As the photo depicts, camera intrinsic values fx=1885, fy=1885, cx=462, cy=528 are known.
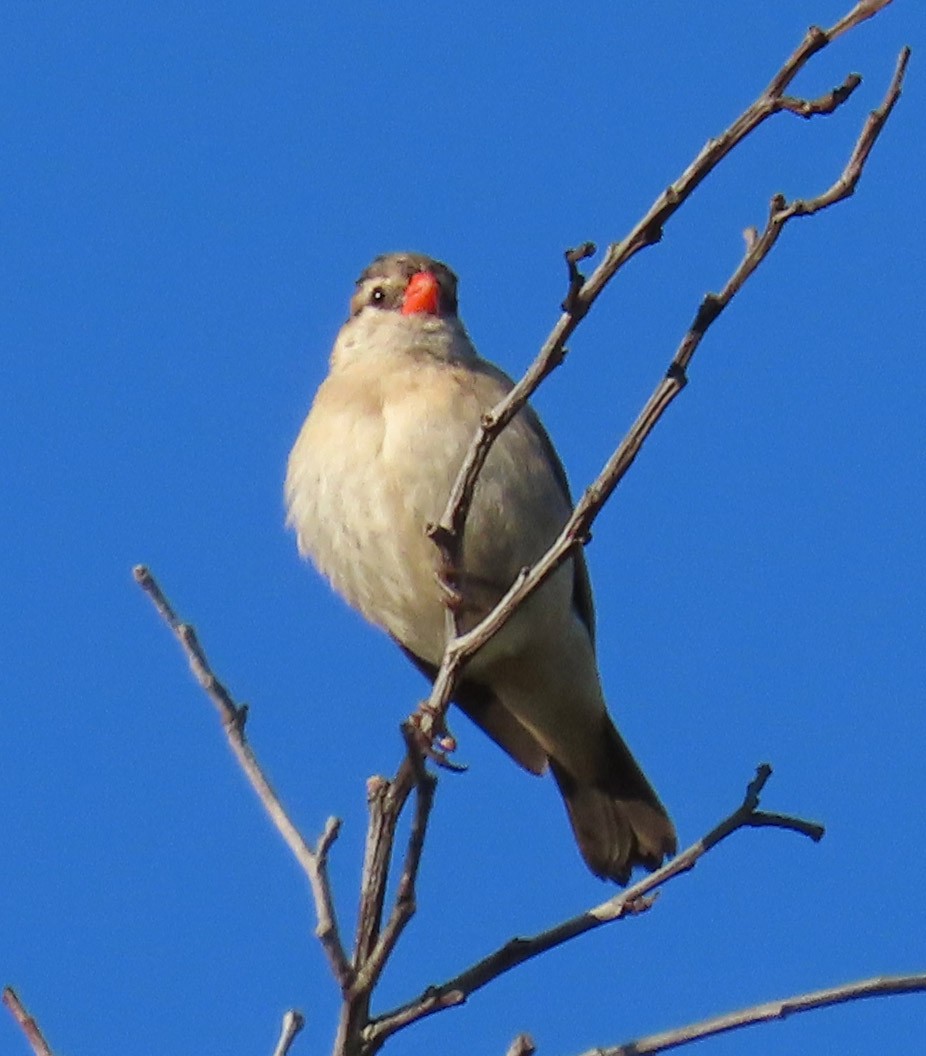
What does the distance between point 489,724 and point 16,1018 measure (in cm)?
368

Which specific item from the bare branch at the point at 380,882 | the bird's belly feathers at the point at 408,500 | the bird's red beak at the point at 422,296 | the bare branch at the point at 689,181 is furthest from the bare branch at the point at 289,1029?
the bird's red beak at the point at 422,296

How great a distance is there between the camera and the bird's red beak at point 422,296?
22.4 ft

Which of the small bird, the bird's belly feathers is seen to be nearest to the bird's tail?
the small bird

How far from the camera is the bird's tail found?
21.5ft

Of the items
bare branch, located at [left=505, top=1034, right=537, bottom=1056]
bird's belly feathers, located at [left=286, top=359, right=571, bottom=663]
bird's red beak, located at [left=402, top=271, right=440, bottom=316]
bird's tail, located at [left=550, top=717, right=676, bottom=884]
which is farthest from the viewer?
bird's red beak, located at [left=402, top=271, right=440, bottom=316]

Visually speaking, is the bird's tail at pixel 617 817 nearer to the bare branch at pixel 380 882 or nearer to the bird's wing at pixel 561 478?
the bird's wing at pixel 561 478

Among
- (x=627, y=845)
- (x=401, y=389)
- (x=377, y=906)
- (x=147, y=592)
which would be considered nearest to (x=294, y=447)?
(x=401, y=389)

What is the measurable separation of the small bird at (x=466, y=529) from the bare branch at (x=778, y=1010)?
2280 millimetres

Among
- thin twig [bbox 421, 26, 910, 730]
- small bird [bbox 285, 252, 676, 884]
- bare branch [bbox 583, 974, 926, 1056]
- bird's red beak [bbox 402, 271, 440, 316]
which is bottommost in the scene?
bare branch [bbox 583, 974, 926, 1056]

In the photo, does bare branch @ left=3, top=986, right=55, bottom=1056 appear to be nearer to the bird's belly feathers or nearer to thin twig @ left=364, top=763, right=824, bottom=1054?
thin twig @ left=364, top=763, right=824, bottom=1054

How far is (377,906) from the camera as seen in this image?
359 centimetres

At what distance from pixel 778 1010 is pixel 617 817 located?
340 centimetres

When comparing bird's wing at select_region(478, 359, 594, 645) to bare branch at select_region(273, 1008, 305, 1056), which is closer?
bare branch at select_region(273, 1008, 305, 1056)

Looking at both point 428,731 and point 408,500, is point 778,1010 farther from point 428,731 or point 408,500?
point 408,500
